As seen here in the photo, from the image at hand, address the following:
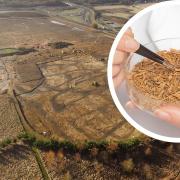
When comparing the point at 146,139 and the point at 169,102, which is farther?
the point at 146,139

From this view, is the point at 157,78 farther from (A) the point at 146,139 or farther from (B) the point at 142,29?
(A) the point at 146,139

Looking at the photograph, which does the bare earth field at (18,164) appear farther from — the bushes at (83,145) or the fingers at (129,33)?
the fingers at (129,33)

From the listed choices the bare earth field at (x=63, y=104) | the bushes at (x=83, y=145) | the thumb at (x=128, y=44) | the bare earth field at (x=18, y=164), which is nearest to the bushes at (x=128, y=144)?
the bushes at (x=83, y=145)

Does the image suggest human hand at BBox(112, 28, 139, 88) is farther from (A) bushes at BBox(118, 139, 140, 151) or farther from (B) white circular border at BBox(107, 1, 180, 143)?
(A) bushes at BBox(118, 139, 140, 151)

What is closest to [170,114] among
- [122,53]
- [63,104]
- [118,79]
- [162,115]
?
[162,115]

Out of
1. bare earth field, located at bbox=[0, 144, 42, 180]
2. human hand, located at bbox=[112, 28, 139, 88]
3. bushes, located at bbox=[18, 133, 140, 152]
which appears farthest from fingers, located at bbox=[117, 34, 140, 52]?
bushes, located at bbox=[18, 133, 140, 152]

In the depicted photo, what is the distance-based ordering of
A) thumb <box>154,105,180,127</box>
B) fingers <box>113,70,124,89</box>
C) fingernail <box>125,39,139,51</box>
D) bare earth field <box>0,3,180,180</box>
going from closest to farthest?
thumb <box>154,105,180,127</box>, fingernail <box>125,39,139,51</box>, fingers <box>113,70,124,89</box>, bare earth field <box>0,3,180,180</box>

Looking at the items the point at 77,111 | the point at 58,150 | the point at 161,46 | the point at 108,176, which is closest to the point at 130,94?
the point at 161,46

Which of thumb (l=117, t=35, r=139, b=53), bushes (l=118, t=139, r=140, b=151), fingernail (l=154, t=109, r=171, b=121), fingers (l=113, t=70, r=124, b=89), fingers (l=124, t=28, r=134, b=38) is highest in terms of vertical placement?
fingers (l=124, t=28, r=134, b=38)

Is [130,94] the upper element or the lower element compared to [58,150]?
upper
